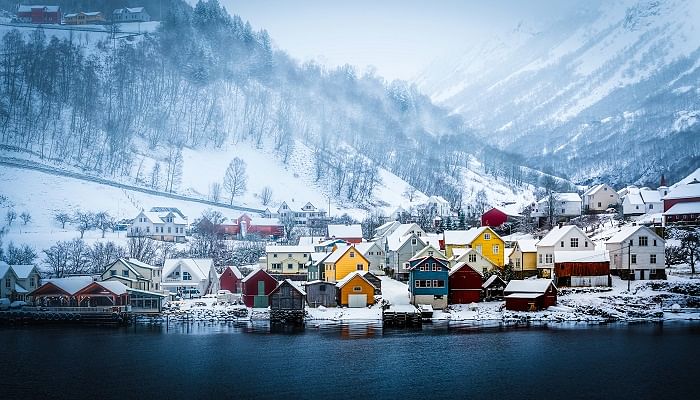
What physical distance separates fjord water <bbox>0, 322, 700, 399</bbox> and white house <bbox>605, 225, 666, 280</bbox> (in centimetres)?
915

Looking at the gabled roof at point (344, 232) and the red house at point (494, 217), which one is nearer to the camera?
the gabled roof at point (344, 232)

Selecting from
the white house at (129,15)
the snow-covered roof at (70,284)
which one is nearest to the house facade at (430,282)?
the snow-covered roof at (70,284)

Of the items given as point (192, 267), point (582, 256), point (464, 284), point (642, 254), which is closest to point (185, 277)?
point (192, 267)

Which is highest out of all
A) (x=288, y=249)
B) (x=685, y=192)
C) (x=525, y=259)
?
(x=685, y=192)

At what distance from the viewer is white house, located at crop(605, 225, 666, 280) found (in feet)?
173

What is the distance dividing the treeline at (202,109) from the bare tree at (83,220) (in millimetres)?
18029

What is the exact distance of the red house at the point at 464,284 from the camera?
51.5 metres

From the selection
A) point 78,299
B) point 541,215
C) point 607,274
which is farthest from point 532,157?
point 78,299

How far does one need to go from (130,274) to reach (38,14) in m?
100

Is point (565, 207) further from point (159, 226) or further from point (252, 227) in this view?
point (159, 226)

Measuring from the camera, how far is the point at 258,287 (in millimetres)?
53875

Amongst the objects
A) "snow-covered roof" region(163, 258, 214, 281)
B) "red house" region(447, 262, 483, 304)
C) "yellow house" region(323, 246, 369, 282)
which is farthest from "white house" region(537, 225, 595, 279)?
"snow-covered roof" region(163, 258, 214, 281)

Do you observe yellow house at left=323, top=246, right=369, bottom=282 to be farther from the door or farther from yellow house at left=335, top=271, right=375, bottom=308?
the door

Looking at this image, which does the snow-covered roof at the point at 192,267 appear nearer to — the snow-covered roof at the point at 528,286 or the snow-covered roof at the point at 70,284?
the snow-covered roof at the point at 70,284
